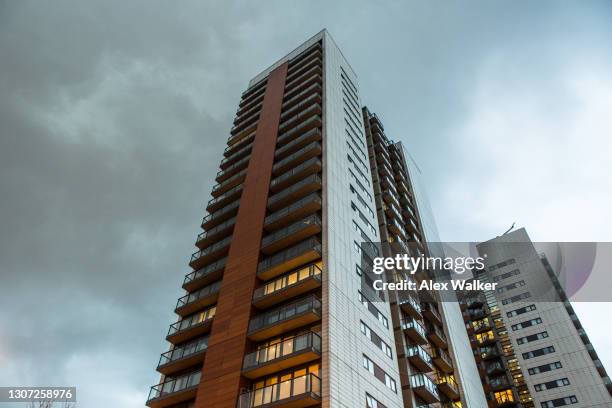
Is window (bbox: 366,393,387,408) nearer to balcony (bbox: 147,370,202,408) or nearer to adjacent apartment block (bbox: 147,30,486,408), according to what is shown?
adjacent apartment block (bbox: 147,30,486,408)

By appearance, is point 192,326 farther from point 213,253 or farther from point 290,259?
point 290,259

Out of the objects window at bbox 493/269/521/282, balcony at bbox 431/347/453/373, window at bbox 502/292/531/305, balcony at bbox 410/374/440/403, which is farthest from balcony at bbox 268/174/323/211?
window at bbox 493/269/521/282

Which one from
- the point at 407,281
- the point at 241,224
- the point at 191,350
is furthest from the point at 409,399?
the point at 241,224

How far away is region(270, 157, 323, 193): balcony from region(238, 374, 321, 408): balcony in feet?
67.6

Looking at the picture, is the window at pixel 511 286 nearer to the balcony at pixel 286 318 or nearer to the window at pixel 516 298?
the window at pixel 516 298

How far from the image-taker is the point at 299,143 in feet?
157

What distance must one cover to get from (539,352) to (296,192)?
54.1m

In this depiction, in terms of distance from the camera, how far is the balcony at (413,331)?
40219mm

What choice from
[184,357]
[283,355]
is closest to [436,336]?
[283,355]

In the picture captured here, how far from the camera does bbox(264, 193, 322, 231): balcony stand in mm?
39219

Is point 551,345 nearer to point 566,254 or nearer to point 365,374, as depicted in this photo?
point 566,254

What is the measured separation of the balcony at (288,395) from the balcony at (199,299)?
1242cm

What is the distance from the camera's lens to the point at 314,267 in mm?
34219

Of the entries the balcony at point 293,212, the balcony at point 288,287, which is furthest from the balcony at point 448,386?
the balcony at point 293,212
